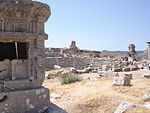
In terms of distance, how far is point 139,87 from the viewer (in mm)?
12391

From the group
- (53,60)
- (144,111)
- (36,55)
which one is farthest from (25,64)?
(53,60)

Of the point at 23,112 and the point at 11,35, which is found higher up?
the point at 11,35

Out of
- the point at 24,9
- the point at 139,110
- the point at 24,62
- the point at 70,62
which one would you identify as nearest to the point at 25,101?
the point at 24,62

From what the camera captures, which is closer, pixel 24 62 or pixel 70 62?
pixel 24 62

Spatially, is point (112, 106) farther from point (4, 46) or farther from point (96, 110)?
point (4, 46)

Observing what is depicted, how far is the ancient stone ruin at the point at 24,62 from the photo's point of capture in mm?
5461

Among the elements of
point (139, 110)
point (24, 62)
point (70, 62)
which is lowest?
point (139, 110)

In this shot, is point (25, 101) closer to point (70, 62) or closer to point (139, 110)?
point (139, 110)

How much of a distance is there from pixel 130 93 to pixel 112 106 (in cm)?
222

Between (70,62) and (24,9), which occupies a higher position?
(24,9)

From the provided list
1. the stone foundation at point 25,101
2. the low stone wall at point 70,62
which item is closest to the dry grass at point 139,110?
the stone foundation at point 25,101

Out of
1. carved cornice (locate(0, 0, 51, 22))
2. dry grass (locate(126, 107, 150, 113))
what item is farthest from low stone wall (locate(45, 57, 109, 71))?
carved cornice (locate(0, 0, 51, 22))

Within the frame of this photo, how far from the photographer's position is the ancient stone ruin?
5461mm

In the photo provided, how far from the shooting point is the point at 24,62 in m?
5.93
